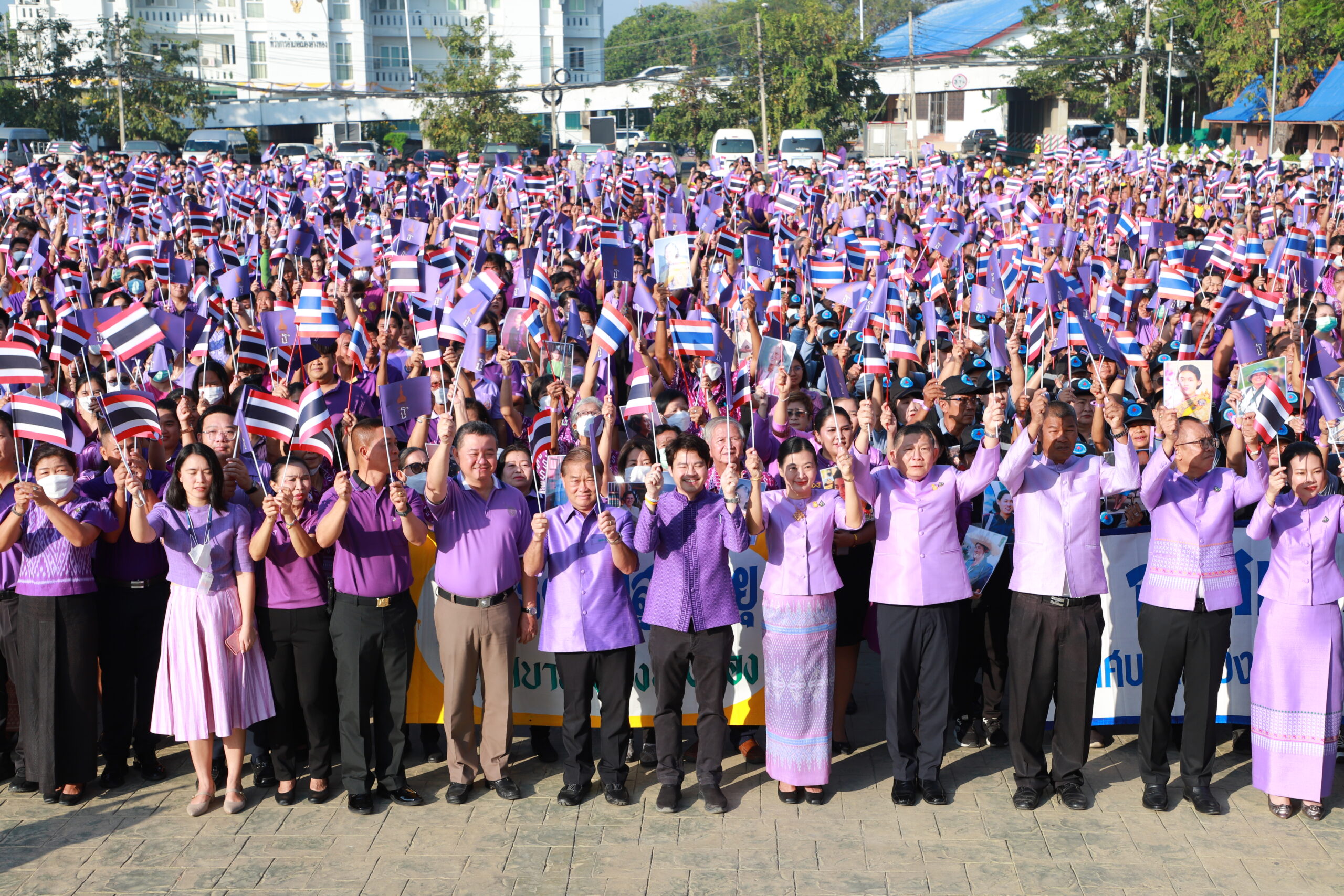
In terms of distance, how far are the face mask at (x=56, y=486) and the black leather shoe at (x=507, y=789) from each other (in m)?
2.29

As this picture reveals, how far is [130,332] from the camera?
8.12 m

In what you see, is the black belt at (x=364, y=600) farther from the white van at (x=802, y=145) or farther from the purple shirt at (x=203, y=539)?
the white van at (x=802, y=145)

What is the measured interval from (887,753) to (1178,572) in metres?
1.70

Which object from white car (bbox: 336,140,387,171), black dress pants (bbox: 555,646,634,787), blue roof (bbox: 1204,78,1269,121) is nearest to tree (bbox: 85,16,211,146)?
white car (bbox: 336,140,387,171)

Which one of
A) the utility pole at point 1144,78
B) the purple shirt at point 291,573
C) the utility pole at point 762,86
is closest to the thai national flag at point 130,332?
the purple shirt at point 291,573

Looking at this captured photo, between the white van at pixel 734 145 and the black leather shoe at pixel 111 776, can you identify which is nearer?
the black leather shoe at pixel 111 776

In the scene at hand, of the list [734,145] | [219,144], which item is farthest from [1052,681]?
[219,144]

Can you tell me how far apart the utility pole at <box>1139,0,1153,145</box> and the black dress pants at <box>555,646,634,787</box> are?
40.7 m

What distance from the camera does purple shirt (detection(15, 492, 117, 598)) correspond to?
19.7 feet

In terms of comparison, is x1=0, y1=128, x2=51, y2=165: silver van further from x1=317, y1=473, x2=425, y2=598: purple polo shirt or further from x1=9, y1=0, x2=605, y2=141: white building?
x1=9, y1=0, x2=605, y2=141: white building

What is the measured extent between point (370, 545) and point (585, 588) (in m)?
0.96

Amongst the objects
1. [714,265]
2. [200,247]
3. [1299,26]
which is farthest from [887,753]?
[1299,26]

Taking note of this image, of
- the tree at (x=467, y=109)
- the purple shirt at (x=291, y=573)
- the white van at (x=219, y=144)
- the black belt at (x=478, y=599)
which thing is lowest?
the black belt at (x=478, y=599)

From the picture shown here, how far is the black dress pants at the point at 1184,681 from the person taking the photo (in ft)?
19.6
